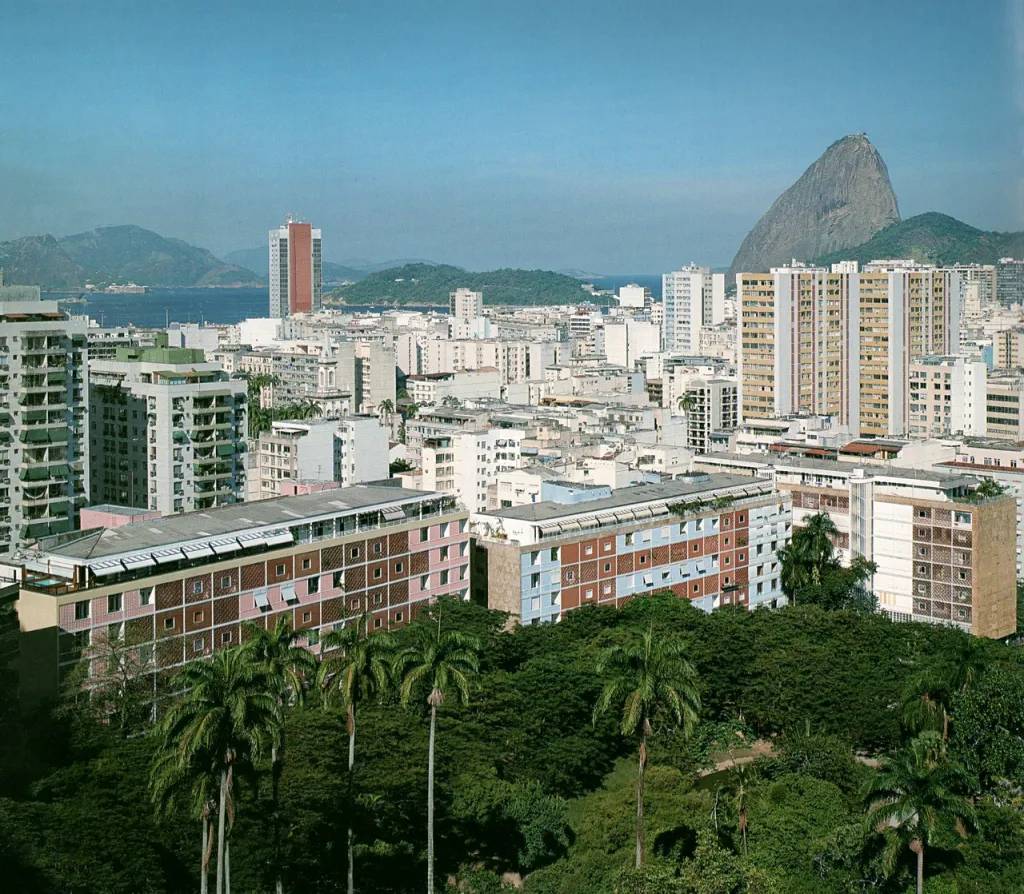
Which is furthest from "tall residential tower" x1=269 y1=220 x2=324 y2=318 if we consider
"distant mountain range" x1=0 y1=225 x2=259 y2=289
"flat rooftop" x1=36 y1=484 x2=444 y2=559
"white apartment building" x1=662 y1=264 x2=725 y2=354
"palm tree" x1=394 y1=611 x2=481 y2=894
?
"palm tree" x1=394 y1=611 x2=481 y2=894

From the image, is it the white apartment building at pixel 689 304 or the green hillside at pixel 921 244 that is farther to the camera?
the white apartment building at pixel 689 304

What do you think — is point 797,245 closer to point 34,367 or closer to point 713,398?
point 713,398

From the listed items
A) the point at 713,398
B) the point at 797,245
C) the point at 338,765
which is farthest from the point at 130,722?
the point at 797,245

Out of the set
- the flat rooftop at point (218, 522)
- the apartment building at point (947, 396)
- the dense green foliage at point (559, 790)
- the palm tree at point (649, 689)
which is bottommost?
the dense green foliage at point (559, 790)

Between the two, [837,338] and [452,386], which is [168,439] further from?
[452,386]

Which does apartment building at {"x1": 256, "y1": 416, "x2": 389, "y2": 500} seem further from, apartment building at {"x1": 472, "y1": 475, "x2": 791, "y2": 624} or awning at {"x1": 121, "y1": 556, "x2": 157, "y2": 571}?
awning at {"x1": 121, "y1": 556, "x2": 157, "y2": 571}

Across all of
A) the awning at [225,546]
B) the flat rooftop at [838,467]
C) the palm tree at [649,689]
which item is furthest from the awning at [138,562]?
the flat rooftop at [838,467]

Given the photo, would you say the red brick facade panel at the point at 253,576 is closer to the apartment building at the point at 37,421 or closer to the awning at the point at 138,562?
the awning at the point at 138,562
